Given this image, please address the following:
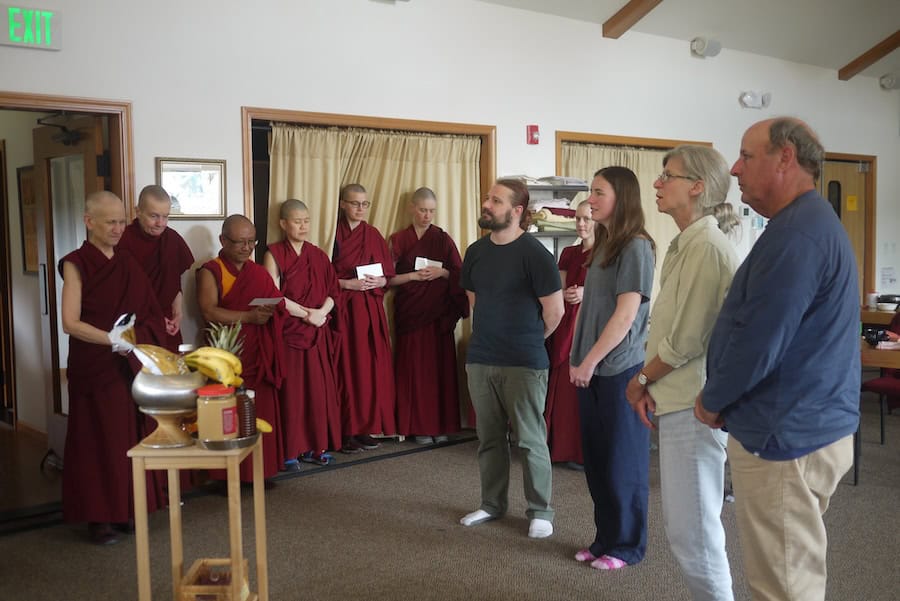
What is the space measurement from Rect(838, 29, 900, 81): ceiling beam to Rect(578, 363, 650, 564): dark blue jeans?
5.54m

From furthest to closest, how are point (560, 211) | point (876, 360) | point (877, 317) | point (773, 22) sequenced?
point (773, 22)
point (877, 317)
point (560, 211)
point (876, 360)

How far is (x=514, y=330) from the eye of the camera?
2947 mm

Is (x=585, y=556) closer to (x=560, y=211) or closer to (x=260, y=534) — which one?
(x=260, y=534)

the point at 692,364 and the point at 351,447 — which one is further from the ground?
the point at 692,364

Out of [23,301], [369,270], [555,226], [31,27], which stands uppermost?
[31,27]

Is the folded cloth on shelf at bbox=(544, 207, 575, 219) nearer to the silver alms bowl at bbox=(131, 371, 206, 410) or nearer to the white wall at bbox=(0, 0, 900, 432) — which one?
the white wall at bbox=(0, 0, 900, 432)

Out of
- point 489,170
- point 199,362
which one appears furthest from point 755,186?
point 489,170

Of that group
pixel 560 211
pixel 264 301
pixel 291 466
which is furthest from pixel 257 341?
pixel 560 211

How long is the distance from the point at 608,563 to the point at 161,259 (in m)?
2.36

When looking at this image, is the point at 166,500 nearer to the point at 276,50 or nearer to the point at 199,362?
the point at 199,362

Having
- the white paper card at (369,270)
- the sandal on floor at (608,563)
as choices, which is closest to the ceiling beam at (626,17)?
the white paper card at (369,270)

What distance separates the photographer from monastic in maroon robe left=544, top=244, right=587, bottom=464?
13.6ft

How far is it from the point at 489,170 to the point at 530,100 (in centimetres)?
58

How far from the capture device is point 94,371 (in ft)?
10.2
